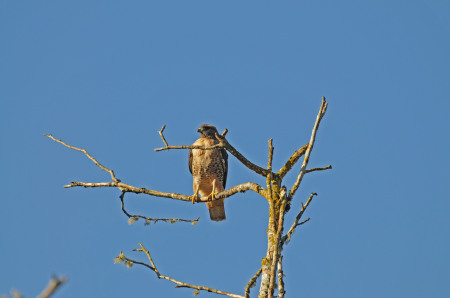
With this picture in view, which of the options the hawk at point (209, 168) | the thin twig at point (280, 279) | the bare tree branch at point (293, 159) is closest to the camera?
the thin twig at point (280, 279)

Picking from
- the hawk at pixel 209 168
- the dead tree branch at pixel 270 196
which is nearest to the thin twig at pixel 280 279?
the dead tree branch at pixel 270 196

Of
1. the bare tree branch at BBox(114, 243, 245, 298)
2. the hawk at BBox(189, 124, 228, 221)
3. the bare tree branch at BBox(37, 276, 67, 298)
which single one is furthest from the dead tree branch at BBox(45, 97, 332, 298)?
the hawk at BBox(189, 124, 228, 221)

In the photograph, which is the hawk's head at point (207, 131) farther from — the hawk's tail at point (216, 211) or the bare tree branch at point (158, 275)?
the bare tree branch at point (158, 275)

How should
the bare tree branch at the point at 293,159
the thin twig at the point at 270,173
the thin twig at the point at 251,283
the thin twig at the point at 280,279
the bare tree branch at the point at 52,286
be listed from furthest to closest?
1. the bare tree branch at the point at 293,159
2. the thin twig at the point at 270,173
3. the thin twig at the point at 251,283
4. the thin twig at the point at 280,279
5. the bare tree branch at the point at 52,286

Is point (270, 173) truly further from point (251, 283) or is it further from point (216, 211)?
point (216, 211)

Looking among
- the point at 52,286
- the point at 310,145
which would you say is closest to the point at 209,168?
the point at 310,145

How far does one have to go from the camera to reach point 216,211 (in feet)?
34.6

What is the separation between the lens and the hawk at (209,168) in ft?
33.1

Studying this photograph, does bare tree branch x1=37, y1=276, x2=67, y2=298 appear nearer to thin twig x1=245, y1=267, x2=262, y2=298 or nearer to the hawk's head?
thin twig x1=245, y1=267, x2=262, y2=298

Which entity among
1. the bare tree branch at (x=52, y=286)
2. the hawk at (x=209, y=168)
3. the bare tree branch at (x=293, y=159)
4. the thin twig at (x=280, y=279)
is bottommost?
the bare tree branch at (x=52, y=286)

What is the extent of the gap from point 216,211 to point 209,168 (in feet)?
3.31

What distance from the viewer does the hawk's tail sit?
10.5 metres

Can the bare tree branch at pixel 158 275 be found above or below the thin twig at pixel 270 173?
below

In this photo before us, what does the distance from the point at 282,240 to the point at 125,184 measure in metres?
2.24
